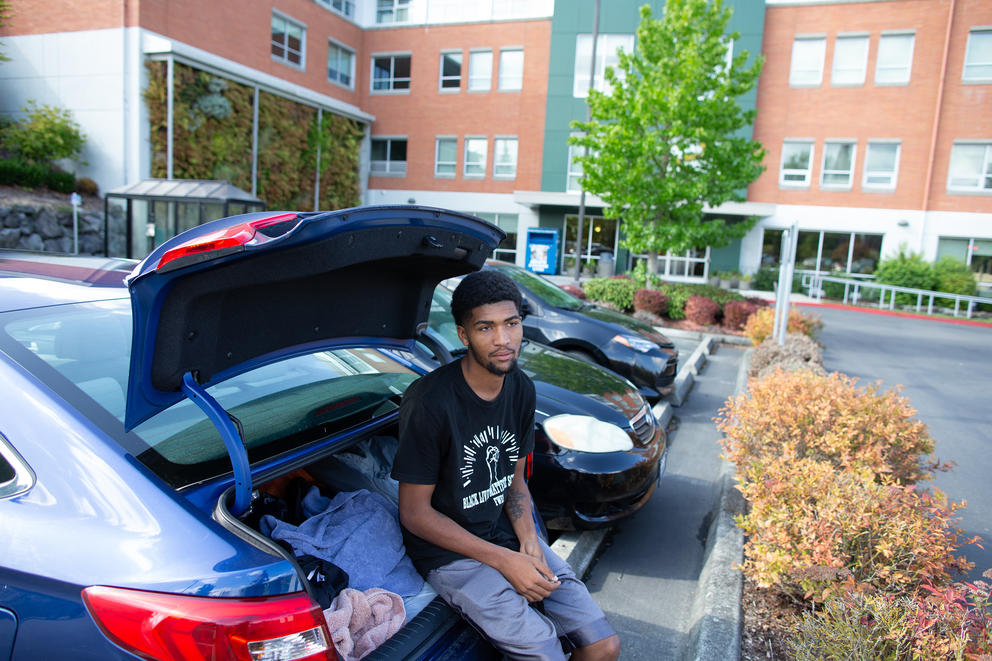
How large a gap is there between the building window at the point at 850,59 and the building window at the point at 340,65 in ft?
65.9

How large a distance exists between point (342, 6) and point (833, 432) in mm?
29770

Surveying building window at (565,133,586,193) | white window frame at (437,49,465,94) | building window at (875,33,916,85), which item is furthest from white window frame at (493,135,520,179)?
building window at (875,33,916,85)

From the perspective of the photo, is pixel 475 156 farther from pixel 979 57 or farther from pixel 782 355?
pixel 782 355

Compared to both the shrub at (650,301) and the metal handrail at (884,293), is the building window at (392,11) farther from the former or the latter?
the shrub at (650,301)

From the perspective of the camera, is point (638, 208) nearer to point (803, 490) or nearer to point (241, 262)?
point (803, 490)

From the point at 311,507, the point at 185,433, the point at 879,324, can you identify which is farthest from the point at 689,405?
the point at 879,324

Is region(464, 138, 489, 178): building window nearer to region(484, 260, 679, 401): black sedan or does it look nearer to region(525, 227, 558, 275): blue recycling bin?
region(525, 227, 558, 275): blue recycling bin

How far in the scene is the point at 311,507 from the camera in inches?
93.5

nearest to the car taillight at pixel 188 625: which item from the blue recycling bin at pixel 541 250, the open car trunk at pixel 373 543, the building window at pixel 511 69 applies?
the open car trunk at pixel 373 543

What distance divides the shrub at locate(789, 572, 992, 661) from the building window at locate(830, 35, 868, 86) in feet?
87.5

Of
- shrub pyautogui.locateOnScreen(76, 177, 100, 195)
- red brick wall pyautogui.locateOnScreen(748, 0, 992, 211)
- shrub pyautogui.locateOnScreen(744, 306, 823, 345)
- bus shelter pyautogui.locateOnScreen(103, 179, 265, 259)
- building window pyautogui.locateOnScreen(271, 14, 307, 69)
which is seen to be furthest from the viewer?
building window pyautogui.locateOnScreen(271, 14, 307, 69)

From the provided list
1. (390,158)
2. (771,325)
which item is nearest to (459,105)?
(390,158)

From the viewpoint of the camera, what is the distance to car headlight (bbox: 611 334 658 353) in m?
6.86

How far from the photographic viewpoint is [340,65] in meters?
28.0
